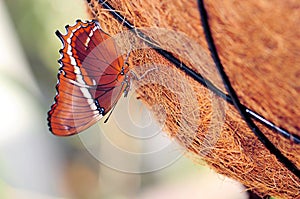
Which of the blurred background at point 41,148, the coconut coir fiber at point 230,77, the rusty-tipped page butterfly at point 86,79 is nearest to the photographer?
the coconut coir fiber at point 230,77

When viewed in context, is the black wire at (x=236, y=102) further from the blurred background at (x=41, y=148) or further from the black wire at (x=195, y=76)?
the blurred background at (x=41, y=148)

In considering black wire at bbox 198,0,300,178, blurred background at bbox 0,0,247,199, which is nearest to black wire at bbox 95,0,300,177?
black wire at bbox 198,0,300,178

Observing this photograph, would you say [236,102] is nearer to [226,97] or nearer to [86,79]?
[226,97]

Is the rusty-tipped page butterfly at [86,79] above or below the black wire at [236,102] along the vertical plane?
above

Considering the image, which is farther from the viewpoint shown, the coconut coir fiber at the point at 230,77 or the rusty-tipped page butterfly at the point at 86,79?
the rusty-tipped page butterfly at the point at 86,79

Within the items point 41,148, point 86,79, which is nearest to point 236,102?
point 86,79

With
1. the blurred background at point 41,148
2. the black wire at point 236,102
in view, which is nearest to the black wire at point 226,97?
the black wire at point 236,102

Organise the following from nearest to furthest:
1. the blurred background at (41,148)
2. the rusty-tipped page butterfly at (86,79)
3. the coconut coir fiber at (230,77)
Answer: the coconut coir fiber at (230,77), the rusty-tipped page butterfly at (86,79), the blurred background at (41,148)
